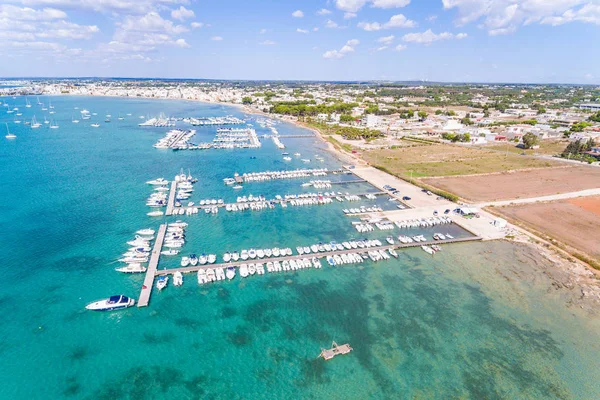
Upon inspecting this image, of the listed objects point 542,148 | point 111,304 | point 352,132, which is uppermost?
point 352,132

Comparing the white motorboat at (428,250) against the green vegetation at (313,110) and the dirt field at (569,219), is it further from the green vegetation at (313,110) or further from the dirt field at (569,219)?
the green vegetation at (313,110)

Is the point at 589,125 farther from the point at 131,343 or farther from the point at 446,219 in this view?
the point at 131,343

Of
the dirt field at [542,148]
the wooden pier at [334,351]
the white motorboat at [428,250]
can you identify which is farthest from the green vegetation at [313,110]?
the wooden pier at [334,351]

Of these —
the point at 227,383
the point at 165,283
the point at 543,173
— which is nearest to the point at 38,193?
A: the point at 165,283

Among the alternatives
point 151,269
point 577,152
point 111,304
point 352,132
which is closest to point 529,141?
point 577,152

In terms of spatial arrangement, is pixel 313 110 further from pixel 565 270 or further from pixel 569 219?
pixel 565 270
